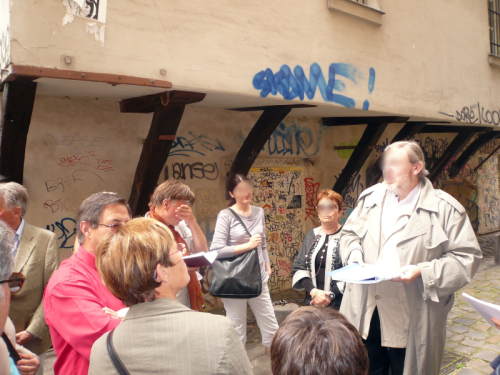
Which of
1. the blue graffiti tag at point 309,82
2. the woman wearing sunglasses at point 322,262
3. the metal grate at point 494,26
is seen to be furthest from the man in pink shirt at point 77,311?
the metal grate at point 494,26

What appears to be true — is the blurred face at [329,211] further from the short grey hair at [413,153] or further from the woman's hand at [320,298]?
the short grey hair at [413,153]

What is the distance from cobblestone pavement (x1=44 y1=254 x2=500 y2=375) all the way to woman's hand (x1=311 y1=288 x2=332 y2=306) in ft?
3.89

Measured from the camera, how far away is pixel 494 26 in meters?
8.28

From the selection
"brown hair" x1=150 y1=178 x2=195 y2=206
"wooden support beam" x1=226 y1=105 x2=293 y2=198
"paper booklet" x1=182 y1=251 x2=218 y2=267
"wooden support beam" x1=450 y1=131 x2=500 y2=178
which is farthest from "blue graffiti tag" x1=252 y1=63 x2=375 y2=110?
"wooden support beam" x1=450 y1=131 x2=500 y2=178

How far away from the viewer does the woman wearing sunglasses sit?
312 cm

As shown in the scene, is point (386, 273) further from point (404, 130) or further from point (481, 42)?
point (481, 42)

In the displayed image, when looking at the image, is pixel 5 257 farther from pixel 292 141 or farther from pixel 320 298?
pixel 292 141

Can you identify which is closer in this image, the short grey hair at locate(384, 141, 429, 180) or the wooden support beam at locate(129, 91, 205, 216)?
the short grey hair at locate(384, 141, 429, 180)

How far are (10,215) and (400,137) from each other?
246 inches

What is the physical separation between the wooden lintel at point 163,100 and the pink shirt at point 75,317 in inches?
89.9

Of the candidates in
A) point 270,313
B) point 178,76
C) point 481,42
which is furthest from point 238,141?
point 481,42

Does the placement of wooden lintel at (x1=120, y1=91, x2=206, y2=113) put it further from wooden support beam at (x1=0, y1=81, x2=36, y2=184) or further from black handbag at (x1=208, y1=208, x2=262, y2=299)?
black handbag at (x1=208, y1=208, x2=262, y2=299)

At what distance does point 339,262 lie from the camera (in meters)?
3.18

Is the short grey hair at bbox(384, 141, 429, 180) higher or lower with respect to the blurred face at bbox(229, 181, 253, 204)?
higher
